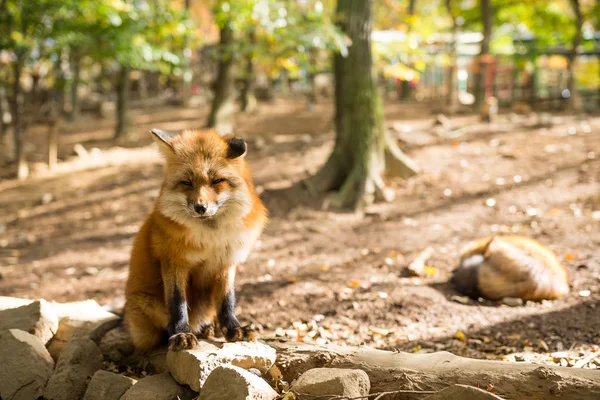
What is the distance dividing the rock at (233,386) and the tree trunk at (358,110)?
505 centimetres

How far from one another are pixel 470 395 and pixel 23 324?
303 centimetres

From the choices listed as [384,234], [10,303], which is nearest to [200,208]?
[10,303]

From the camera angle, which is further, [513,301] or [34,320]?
[513,301]

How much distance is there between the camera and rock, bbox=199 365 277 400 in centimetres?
276

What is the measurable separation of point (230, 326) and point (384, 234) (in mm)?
3688

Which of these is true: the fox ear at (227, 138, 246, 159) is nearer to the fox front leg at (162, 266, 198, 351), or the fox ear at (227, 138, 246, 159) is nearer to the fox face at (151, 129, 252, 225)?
the fox face at (151, 129, 252, 225)

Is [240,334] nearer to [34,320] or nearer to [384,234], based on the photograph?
[34,320]

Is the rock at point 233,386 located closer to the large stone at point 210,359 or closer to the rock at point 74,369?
the large stone at point 210,359

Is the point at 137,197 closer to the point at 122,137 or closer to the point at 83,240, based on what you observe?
the point at 83,240

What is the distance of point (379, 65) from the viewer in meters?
10.9

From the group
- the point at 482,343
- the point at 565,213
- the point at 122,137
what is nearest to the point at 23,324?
the point at 482,343

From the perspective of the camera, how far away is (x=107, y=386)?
3307 mm

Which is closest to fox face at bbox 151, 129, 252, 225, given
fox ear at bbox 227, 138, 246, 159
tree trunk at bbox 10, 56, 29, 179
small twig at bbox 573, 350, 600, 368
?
fox ear at bbox 227, 138, 246, 159

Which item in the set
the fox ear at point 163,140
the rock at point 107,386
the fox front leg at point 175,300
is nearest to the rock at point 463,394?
the fox front leg at point 175,300
